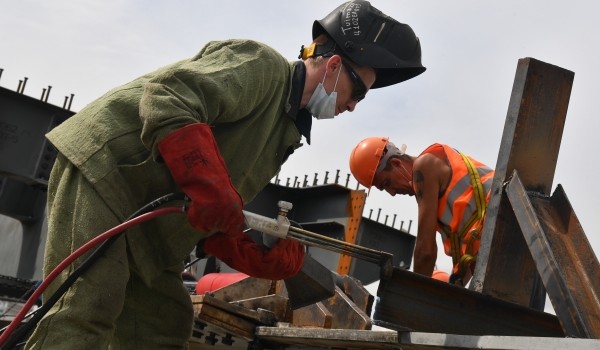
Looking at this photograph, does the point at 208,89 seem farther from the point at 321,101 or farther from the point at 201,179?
the point at 321,101

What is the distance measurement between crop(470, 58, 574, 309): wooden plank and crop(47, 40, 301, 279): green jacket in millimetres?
908

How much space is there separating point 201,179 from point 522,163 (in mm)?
1368

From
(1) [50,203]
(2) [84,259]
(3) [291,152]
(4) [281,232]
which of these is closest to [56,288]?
(2) [84,259]

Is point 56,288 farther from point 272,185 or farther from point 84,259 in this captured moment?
point 272,185

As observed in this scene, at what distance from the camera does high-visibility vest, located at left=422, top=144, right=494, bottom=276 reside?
5.63 m

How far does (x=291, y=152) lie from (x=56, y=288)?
3.90ft

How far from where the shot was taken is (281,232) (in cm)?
345

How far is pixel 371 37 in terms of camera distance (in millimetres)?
4098

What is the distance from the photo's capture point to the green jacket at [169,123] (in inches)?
135

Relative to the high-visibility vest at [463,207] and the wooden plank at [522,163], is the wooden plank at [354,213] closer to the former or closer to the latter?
the high-visibility vest at [463,207]

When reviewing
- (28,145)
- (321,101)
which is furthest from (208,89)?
(28,145)

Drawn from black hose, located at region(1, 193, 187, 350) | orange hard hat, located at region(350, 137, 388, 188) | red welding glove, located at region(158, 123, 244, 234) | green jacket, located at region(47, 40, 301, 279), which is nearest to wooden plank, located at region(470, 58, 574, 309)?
green jacket, located at region(47, 40, 301, 279)

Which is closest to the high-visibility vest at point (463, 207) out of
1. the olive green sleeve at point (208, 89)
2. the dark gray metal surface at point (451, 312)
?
the dark gray metal surface at point (451, 312)

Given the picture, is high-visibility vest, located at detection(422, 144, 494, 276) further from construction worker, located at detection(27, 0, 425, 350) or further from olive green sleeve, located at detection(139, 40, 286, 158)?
olive green sleeve, located at detection(139, 40, 286, 158)
